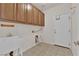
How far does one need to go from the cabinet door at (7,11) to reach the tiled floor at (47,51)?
0.48m

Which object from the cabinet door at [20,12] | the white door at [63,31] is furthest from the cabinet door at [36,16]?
the white door at [63,31]

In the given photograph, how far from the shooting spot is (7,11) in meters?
1.27

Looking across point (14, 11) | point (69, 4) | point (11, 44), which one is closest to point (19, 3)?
point (14, 11)

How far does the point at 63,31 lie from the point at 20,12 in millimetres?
601

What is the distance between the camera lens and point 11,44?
1.25 m

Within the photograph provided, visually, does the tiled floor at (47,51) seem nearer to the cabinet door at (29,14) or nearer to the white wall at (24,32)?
the white wall at (24,32)

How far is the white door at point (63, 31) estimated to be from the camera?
1352 mm

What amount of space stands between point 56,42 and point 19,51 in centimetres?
48

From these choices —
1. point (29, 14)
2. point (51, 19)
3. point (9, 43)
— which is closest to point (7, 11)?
point (29, 14)

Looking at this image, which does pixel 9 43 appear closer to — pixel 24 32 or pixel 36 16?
pixel 24 32

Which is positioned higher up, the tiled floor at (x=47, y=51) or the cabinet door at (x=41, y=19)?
the cabinet door at (x=41, y=19)

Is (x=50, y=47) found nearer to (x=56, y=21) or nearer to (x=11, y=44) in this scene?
(x=56, y=21)

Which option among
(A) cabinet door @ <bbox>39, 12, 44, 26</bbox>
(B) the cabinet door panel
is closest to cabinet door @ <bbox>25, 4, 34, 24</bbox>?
(B) the cabinet door panel

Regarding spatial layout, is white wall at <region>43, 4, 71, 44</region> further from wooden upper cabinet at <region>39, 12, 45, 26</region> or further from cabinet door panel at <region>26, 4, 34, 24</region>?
cabinet door panel at <region>26, 4, 34, 24</region>
